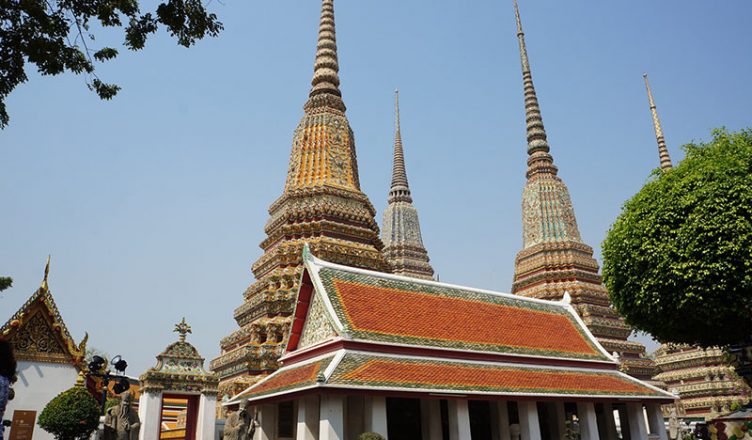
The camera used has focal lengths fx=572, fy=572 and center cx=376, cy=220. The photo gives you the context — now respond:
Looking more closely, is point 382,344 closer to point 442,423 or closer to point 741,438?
point 442,423

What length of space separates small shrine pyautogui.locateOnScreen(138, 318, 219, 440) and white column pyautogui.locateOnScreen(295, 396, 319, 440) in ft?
20.5

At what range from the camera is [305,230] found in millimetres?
24516

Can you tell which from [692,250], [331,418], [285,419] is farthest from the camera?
[285,419]

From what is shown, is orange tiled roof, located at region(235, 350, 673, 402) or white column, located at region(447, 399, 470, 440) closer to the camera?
orange tiled roof, located at region(235, 350, 673, 402)

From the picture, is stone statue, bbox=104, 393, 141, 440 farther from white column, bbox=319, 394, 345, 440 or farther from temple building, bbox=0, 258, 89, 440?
temple building, bbox=0, 258, 89, 440

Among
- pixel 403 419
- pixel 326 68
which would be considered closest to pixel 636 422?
pixel 403 419

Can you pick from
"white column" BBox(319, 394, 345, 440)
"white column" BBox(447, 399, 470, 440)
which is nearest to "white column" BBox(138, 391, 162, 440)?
"white column" BBox(319, 394, 345, 440)

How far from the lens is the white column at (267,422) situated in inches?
646

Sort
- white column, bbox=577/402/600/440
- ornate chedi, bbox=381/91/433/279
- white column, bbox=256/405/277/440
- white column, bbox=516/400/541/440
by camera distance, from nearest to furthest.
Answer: white column, bbox=516/400/541/440 → white column, bbox=256/405/277/440 → white column, bbox=577/402/600/440 → ornate chedi, bbox=381/91/433/279

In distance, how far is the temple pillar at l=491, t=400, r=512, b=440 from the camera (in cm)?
1673

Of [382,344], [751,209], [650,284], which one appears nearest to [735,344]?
[650,284]

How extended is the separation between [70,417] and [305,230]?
12.1 meters

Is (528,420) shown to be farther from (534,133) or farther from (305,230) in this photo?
(534,133)

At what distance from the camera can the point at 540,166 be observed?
125 feet
